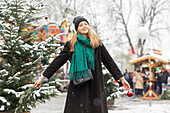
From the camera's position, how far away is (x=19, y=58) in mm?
7352

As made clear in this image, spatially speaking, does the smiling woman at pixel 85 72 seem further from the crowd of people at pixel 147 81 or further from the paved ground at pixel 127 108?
the crowd of people at pixel 147 81

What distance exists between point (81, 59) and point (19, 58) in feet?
12.0

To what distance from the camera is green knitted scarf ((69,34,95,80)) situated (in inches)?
157

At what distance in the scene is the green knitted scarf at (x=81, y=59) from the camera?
13.1ft

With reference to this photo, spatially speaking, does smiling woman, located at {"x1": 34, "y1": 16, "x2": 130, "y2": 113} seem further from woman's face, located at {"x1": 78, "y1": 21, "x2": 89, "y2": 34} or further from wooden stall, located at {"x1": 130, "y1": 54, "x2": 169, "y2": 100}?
wooden stall, located at {"x1": 130, "y1": 54, "x2": 169, "y2": 100}

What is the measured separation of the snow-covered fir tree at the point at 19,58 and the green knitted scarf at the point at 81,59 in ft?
8.60

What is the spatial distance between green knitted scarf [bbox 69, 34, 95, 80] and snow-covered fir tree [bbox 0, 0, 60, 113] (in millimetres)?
2620

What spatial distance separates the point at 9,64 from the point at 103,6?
28.5m

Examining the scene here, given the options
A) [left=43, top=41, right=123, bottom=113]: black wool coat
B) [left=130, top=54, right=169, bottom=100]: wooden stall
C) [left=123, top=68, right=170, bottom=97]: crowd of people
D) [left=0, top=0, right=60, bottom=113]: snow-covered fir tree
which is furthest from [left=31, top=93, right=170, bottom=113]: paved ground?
[left=43, top=41, right=123, bottom=113]: black wool coat

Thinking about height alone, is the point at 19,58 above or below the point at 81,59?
above

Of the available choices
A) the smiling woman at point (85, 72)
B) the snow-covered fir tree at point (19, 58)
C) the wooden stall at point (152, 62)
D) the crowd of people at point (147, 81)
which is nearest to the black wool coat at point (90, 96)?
the smiling woman at point (85, 72)

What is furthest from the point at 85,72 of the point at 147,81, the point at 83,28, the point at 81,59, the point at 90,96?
the point at 147,81

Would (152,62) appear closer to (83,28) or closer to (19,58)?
(19,58)

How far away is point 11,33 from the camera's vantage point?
6.89m
